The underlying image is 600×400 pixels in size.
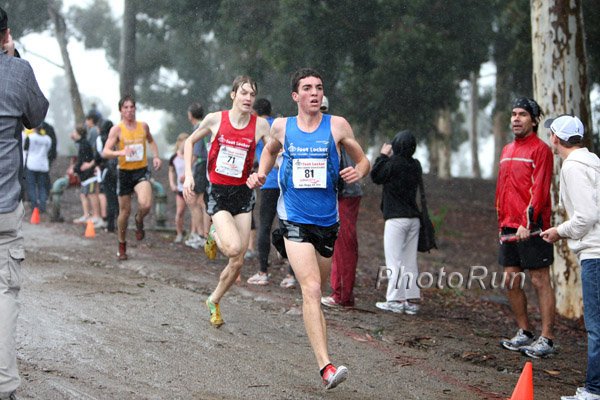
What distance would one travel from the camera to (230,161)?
8812 mm

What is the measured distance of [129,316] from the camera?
28.1 feet

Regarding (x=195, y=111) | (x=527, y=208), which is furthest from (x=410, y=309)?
(x=195, y=111)

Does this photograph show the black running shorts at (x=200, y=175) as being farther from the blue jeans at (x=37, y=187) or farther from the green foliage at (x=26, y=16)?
the green foliage at (x=26, y=16)

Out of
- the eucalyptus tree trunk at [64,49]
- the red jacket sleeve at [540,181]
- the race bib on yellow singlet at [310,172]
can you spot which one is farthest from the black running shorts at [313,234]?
the eucalyptus tree trunk at [64,49]

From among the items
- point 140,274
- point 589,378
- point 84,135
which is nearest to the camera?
point 589,378

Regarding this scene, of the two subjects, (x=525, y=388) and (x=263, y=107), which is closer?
(x=525, y=388)

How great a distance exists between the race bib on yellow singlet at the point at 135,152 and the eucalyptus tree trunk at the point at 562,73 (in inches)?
220

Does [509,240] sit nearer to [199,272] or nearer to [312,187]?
[312,187]

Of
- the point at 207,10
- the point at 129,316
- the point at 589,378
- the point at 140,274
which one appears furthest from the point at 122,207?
the point at 207,10

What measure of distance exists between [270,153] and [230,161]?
1746 millimetres

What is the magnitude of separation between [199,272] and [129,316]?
3.41 m

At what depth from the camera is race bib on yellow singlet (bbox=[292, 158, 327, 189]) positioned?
675 cm

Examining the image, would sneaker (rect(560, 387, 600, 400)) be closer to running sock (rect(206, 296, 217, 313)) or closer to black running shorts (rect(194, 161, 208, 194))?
running sock (rect(206, 296, 217, 313))

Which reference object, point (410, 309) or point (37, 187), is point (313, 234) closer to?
point (410, 309)
